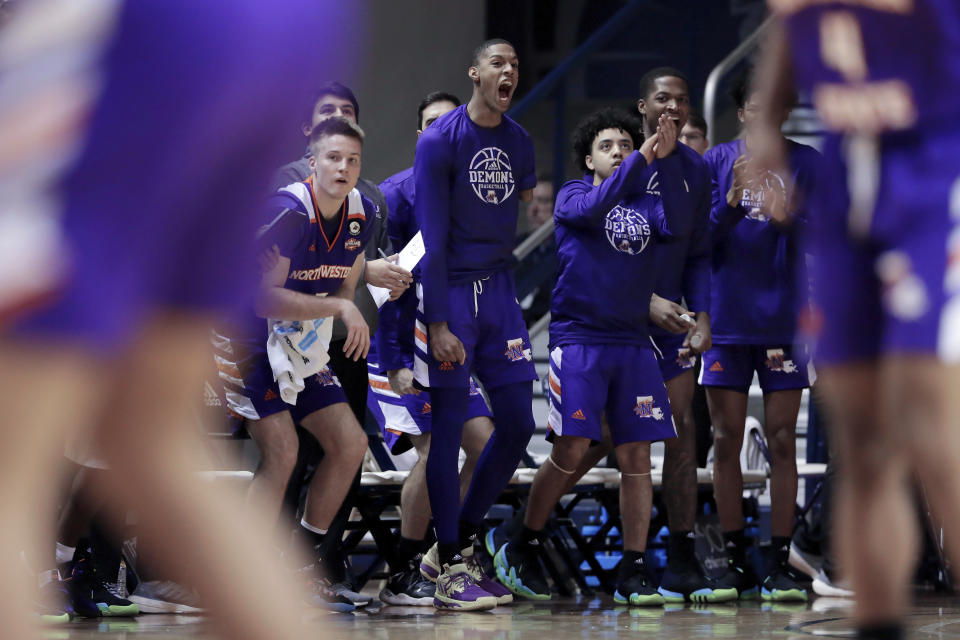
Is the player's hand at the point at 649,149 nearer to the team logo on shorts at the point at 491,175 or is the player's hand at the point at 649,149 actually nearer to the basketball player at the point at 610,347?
the basketball player at the point at 610,347

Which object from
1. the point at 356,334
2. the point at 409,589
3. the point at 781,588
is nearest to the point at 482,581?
the point at 409,589

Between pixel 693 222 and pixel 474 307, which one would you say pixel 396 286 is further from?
pixel 693 222

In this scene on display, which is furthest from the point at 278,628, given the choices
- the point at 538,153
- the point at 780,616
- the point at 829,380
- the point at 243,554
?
the point at 538,153

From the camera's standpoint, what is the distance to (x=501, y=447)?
5.22m

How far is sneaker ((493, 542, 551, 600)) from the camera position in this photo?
18.4ft

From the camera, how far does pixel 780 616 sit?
473 cm

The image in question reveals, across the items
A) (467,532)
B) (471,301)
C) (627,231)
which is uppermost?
(627,231)

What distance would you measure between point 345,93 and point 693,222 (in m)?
1.63

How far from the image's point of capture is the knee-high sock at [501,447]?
522 centimetres

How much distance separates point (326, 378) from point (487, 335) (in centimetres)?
76

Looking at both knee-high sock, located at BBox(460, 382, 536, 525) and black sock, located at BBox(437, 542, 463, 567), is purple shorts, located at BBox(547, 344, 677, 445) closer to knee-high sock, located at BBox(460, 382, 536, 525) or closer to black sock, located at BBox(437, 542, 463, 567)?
knee-high sock, located at BBox(460, 382, 536, 525)

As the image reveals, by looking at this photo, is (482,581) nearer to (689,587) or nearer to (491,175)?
(689,587)

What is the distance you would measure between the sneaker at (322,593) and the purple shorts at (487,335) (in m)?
0.86

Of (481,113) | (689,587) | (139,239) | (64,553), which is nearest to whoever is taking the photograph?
(139,239)
